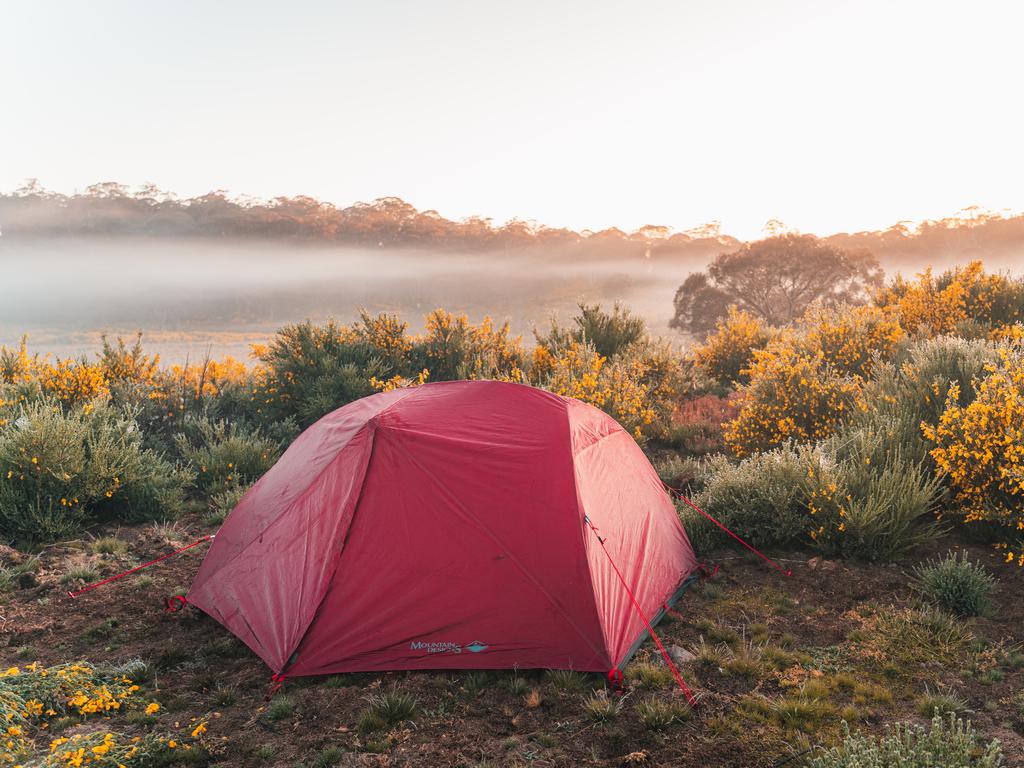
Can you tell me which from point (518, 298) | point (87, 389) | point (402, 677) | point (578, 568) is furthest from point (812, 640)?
point (518, 298)

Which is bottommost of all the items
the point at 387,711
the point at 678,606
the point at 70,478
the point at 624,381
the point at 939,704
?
the point at 678,606

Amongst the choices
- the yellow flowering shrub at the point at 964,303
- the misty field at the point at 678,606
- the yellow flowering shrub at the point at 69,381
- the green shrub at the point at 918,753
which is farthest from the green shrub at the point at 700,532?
the yellow flowering shrub at the point at 964,303

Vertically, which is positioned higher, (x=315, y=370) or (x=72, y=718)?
(x=315, y=370)

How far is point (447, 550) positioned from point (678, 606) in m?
2.19

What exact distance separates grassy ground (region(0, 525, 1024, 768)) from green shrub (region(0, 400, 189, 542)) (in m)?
1.83

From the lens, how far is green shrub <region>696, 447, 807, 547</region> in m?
6.47

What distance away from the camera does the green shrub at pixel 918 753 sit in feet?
10.0

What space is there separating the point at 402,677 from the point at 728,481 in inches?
159

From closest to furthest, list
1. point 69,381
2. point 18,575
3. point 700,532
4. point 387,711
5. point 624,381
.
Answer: point 387,711 → point 18,575 → point 700,532 → point 69,381 → point 624,381

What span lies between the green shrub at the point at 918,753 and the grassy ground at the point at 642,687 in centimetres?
28

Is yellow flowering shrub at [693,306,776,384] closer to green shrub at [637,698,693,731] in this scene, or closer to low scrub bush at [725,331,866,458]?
low scrub bush at [725,331,866,458]

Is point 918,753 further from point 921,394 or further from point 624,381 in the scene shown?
point 624,381

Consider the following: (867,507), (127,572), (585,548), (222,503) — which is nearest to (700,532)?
(867,507)

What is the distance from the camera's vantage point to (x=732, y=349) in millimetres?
17125
